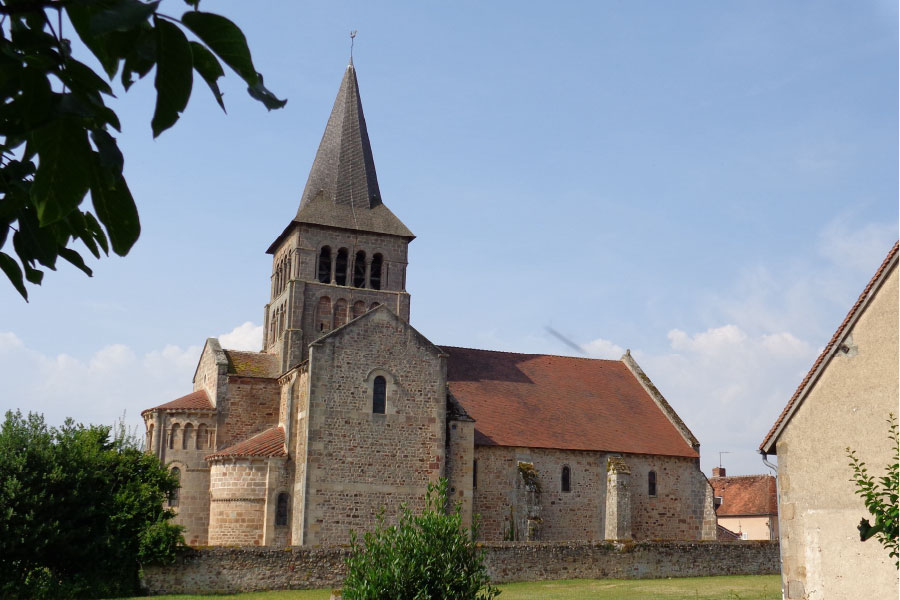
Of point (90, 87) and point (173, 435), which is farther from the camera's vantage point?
point (173, 435)

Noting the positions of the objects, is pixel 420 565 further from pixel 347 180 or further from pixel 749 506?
pixel 749 506

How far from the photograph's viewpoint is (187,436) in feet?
108

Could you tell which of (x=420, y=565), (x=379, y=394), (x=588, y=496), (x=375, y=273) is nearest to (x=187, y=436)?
(x=379, y=394)

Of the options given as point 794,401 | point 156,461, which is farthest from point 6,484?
point 794,401

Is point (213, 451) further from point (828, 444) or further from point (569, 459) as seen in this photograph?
point (828, 444)

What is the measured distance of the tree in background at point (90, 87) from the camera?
2043 mm

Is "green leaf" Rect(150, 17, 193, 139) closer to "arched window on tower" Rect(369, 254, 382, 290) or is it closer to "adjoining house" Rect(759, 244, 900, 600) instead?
"adjoining house" Rect(759, 244, 900, 600)

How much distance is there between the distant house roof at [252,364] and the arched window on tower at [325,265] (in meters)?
3.74

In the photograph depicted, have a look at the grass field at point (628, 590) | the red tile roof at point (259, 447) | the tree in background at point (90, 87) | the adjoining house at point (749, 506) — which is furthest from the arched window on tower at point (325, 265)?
the tree in background at point (90, 87)

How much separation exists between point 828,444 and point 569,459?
2075 cm

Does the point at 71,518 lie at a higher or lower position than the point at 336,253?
lower

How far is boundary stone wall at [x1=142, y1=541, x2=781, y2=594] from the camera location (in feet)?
82.1

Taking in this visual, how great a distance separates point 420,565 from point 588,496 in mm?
23651

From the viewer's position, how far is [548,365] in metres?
40.5
